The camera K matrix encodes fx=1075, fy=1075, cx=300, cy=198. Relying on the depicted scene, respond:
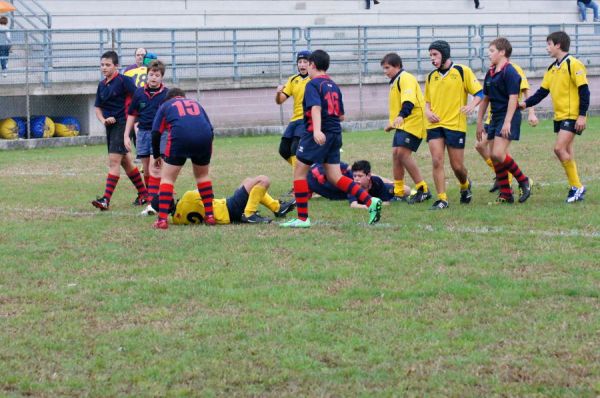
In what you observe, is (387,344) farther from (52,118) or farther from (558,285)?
(52,118)

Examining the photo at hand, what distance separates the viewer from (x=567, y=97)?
11.9 meters

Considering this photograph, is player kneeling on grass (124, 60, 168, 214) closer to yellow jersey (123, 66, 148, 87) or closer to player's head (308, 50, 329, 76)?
yellow jersey (123, 66, 148, 87)

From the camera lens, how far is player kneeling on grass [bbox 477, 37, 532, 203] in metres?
11.8

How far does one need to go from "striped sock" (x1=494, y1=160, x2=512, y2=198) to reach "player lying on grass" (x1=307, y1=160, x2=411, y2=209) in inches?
51.5

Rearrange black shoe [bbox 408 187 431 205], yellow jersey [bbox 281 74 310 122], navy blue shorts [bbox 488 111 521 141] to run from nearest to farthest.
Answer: navy blue shorts [bbox 488 111 521 141]
black shoe [bbox 408 187 431 205]
yellow jersey [bbox 281 74 310 122]

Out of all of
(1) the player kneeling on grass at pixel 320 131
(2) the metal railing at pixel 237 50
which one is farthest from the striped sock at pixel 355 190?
(2) the metal railing at pixel 237 50

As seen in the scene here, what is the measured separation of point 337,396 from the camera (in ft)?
17.1

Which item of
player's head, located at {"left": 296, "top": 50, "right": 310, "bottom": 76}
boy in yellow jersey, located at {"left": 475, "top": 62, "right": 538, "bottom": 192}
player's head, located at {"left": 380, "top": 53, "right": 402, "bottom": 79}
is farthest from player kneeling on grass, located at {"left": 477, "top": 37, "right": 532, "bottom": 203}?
player's head, located at {"left": 296, "top": 50, "right": 310, "bottom": 76}

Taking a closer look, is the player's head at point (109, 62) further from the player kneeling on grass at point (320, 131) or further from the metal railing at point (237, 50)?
the metal railing at point (237, 50)

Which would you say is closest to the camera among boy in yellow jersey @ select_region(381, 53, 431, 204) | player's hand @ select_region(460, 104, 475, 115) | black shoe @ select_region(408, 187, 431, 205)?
player's hand @ select_region(460, 104, 475, 115)

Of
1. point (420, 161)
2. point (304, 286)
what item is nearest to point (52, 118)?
point (420, 161)

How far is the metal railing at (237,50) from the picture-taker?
26031 millimetres

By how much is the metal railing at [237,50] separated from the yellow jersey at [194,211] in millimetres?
14284

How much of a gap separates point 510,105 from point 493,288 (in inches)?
190
